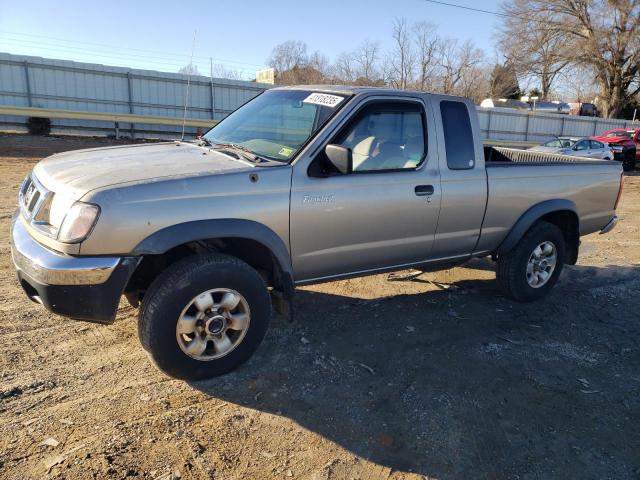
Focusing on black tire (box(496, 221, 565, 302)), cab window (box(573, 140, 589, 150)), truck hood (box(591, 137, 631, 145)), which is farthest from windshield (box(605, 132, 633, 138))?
black tire (box(496, 221, 565, 302))

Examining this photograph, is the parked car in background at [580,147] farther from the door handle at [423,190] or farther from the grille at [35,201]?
the grille at [35,201]

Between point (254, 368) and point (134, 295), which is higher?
point (134, 295)

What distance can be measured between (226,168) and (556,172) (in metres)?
3.44

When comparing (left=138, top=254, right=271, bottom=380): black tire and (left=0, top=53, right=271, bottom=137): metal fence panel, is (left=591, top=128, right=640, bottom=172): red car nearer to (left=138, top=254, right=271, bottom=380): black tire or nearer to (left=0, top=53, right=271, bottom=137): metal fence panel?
(left=0, top=53, right=271, bottom=137): metal fence panel

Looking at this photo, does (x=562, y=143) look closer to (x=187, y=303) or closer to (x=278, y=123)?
(x=278, y=123)

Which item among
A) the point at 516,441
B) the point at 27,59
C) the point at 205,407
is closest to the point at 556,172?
the point at 516,441

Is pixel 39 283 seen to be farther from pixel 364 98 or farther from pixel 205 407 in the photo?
pixel 364 98

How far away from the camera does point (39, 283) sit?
2.98 metres

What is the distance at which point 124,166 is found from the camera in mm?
3459

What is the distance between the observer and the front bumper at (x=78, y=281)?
2930mm

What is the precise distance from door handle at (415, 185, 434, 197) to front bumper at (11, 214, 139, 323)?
2224 mm

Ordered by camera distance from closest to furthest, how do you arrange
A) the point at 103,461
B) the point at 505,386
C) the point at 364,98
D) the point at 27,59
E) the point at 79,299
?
1. the point at 103,461
2. the point at 79,299
3. the point at 505,386
4. the point at 364,98
5. the point at 27,59

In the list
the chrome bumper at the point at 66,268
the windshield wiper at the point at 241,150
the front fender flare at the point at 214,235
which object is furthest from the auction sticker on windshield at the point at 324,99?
the chrome bumper at the point at 66,268

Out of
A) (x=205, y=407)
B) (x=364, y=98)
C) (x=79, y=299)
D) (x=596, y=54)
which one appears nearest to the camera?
(x=79, y=299)
